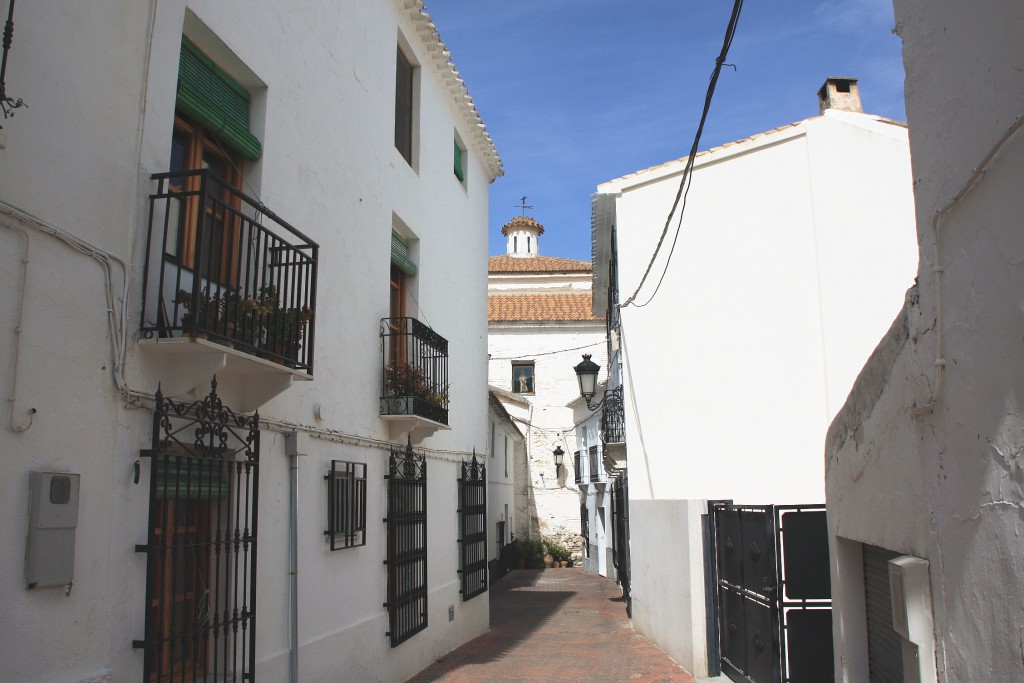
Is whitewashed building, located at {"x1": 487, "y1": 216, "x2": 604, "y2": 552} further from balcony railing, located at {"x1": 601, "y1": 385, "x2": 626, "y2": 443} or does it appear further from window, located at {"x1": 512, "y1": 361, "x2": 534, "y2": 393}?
balcony railing, located at {"x1": 601, "y1": 385, "x2": 626, "y2": 443}

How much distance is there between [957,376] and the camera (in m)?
3.29

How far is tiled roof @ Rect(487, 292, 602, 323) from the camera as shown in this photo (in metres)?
31.9

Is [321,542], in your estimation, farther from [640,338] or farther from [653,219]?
[653,219]

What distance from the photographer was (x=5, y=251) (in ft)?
13.0

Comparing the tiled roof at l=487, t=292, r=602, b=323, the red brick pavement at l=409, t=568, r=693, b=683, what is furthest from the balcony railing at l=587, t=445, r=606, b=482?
the tiled roof at l=487, t=292, r=602, b=323

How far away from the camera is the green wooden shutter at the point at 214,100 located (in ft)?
19.2

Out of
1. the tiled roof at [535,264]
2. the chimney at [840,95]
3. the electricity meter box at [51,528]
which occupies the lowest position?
the electricity meter box at [51,528]

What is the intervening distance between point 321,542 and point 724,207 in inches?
321

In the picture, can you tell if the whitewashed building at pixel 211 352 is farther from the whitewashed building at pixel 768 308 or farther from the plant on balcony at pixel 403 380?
the whitewashed building at pixel 768 308

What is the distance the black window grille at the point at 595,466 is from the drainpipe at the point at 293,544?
48.8 ft

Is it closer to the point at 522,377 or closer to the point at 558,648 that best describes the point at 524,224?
the point at 522,377

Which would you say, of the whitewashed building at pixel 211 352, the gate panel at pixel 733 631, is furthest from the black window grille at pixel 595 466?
the gate panel at pixel 733 631

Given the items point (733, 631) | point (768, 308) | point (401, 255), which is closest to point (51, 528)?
point (733, 631)

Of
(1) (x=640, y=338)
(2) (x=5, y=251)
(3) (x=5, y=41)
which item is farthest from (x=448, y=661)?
(3) (x=5, y=41)
